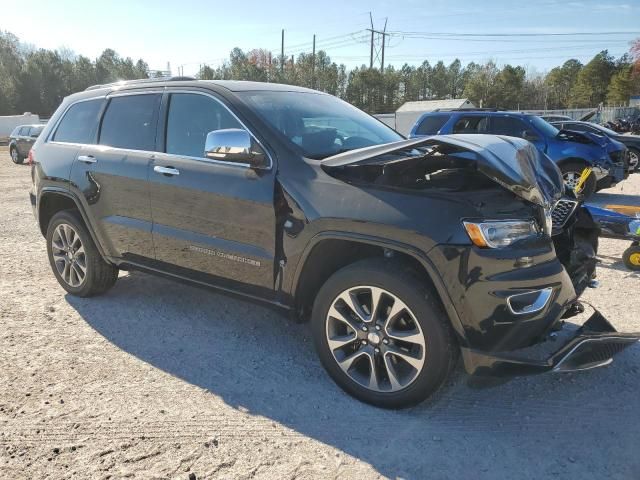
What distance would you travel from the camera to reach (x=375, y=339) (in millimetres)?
3006

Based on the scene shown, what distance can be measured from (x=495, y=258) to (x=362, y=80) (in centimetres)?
5997

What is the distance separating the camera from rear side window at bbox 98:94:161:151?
161 inches

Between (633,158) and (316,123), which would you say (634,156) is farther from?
(316,123)

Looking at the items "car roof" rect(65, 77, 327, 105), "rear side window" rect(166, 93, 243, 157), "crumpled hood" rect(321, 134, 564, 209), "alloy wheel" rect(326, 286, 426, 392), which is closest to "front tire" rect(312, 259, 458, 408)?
"alloy wheel" rect(326, 286, 426, 392)

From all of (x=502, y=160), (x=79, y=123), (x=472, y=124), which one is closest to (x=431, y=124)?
(x=472, y=124)

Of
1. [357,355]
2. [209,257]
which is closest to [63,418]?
[209,257]

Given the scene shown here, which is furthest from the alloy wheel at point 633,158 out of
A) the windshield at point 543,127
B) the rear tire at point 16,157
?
Answer: the rear tire at point 16,157

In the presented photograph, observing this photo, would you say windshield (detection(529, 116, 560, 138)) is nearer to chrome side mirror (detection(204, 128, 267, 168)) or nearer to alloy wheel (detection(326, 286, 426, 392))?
chrome side mirror (detection(204, 128, 267, 168))

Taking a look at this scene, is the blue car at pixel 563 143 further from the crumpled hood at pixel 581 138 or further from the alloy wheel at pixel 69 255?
the alloy wheel at pixel 69 255

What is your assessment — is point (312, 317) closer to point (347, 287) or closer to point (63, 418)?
point (347, 287)

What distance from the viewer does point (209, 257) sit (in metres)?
3.68

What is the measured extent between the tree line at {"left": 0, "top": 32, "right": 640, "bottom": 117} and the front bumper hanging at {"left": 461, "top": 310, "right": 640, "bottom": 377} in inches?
2255

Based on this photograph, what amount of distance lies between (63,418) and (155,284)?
240 cm

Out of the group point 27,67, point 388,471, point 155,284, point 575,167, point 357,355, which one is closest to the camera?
point 388,471
